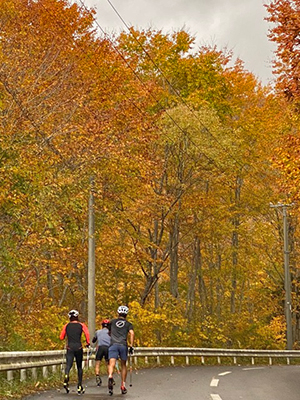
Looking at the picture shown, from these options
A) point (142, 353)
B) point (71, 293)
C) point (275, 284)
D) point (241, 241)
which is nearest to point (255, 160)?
point (241, 241)

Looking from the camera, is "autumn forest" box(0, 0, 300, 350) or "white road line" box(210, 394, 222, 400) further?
"autumn forest" box(0, 0, 300, 350)

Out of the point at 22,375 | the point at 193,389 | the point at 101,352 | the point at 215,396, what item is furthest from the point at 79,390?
the point at 101,352

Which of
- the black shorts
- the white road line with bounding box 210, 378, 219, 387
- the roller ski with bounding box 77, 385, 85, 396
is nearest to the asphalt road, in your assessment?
the white road line with bounding box 210, 378, 219, 387

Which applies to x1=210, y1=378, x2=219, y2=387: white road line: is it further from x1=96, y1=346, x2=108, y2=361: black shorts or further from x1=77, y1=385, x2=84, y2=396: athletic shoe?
x1=77, y1=385, x2=84, y2=396: athletic shoe

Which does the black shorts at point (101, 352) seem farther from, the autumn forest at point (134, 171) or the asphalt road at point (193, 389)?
the autumn forest at point (134, 171)

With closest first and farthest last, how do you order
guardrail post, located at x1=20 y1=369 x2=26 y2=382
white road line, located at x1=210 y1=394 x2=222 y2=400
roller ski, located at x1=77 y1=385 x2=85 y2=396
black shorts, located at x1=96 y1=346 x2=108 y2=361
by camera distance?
white road line, located at x1=210 y1=394 x2=222 y2=400
roller ski, located at x1=77 y1=385 x2=85 y2=396
guardrail post, located at x1=20 y1=369 x2=26 y2=382
black shorts, located at x1=96 y1=346 x2=108 y2=361

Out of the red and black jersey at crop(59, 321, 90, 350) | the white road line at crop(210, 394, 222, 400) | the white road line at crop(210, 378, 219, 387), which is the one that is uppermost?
the red and black jersey at crop(59, 321, 90, 350)

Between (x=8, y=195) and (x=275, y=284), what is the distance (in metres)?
26.8

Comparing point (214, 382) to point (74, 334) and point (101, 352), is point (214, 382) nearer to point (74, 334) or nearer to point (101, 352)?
point (101, 352)

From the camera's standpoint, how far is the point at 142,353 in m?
23.7

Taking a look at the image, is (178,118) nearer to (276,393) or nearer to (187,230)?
(187,230)

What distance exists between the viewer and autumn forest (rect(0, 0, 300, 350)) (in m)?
17.5

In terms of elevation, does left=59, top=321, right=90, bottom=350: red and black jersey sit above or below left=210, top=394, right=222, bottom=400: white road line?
above

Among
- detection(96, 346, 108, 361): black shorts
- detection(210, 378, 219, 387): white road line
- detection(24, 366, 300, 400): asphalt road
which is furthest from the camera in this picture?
detection(96, 346, 108, 361): black shorts
